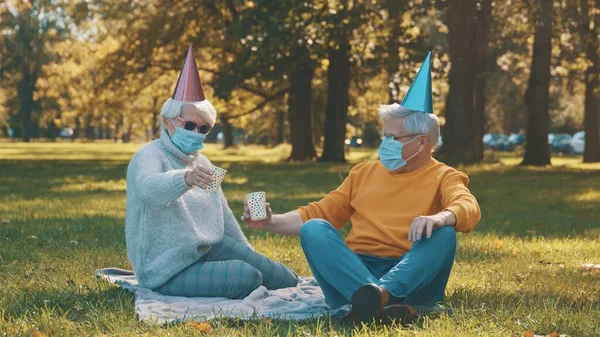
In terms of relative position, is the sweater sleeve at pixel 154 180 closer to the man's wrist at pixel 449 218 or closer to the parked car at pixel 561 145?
the man's wrist at pixel 449 218

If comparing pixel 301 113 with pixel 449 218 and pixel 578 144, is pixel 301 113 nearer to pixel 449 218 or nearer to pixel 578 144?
pixel 578 144

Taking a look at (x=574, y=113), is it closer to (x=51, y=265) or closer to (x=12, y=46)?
(x=12, y=46)

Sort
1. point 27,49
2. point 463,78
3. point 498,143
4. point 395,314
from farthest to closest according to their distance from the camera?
point 498,143, point 27,49, point 463,78, point 395,314

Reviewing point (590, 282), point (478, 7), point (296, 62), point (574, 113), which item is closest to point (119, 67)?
point (296, 62)

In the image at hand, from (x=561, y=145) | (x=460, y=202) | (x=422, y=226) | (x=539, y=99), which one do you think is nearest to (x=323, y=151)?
(x=539, y=99)

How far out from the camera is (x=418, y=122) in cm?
639

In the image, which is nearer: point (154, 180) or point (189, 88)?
point (154, 180)

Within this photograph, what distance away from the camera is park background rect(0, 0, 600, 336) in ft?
20.7

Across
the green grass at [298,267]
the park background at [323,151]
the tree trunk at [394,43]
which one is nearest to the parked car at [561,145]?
the park background at [323,151]

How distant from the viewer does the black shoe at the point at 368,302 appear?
18.1 ft

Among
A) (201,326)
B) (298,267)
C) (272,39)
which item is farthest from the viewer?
(272,39)

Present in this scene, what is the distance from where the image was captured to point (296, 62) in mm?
31125

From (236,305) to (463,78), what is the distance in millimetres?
22000

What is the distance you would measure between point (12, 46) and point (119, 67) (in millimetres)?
33296
